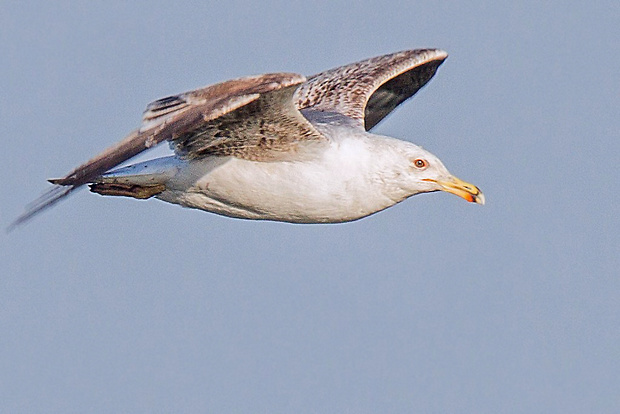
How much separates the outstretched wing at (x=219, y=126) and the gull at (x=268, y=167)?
0.01 metres

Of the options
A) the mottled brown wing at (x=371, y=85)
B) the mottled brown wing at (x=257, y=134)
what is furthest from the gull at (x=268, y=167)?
the mottled brown wing at (x=371, y=85)

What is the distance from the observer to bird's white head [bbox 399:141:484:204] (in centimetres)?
1571

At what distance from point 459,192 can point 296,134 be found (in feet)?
6.05

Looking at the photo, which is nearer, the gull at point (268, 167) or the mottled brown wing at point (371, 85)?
the gull at point (268, 167)

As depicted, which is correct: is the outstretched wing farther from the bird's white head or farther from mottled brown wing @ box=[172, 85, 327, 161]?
the bird's white head

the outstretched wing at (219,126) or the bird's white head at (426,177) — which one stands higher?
the outstretched wing at (219,126)

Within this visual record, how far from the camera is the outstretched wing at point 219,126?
1417cm

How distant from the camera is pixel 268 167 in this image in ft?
51.8

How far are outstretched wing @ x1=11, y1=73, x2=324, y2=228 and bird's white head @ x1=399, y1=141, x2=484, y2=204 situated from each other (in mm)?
999

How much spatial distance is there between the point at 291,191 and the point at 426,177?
144cm

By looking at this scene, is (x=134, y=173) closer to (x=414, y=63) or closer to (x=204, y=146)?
(x=204, y=146)

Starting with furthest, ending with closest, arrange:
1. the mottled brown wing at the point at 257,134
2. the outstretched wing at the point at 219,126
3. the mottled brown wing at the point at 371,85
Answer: the mottled brown wing at the point at 371,85 < the mottled brown wing at the point at 257,134 < the outstretched wing at the point at 219,126

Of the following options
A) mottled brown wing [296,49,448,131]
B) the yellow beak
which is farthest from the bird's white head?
mottled brown wing [296,49,448,131]

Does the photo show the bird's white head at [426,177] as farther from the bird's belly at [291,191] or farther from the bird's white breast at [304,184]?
the bird's belly at [291,191]
